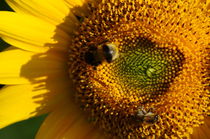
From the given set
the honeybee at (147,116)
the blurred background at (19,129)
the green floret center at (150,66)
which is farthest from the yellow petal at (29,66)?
the blurred background at (19,129)

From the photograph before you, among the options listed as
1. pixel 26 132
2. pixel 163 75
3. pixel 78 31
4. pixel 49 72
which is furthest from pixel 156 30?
pixel 26 132

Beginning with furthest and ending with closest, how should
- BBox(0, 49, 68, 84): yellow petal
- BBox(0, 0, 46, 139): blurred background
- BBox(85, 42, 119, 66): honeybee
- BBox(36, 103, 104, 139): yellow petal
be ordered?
1. BBox(0, 0, 46, 139): blurred background
2. BBox(36, 103, 104, 139): yellow petal
3. BBox(0, 49, 68, 84): yellow petal
4. BBox(85, 42, 119, 66): honeybee

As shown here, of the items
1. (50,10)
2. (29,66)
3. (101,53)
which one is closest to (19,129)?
(29,66)

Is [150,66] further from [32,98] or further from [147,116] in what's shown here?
[32,98]

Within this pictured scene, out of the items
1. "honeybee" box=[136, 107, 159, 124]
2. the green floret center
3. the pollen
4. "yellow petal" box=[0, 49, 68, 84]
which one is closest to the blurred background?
"yellow petal" box=[0, 49, 68, 84]

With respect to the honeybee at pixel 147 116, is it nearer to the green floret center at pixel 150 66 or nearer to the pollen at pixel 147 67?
the pollen at pixel 147 67

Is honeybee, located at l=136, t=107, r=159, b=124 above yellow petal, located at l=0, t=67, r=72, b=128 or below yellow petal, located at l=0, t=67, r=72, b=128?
above

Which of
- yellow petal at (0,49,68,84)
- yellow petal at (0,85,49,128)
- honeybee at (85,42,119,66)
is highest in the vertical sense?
honeybee at (85,42,119,66)

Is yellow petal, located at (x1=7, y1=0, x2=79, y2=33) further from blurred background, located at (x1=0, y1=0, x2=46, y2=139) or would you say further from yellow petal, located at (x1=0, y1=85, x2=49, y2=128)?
blurred background, located at (x1=0, y1=0, x2=46, y2=139)
